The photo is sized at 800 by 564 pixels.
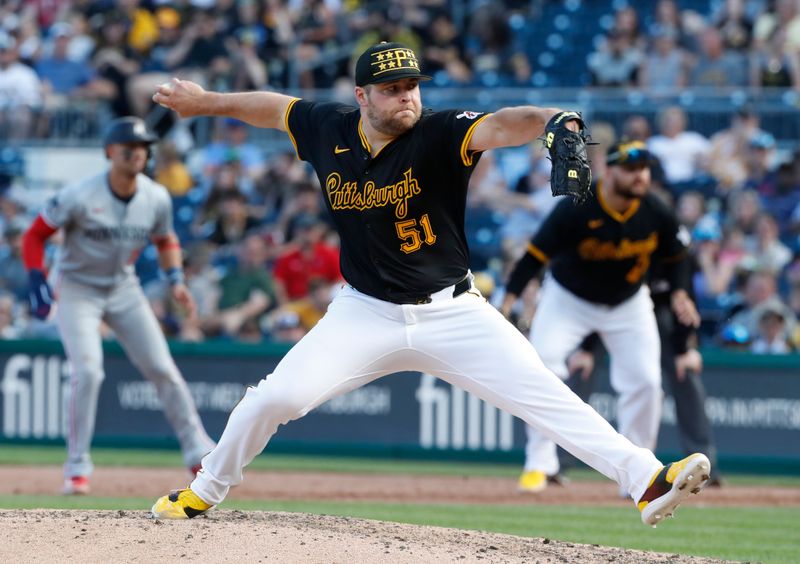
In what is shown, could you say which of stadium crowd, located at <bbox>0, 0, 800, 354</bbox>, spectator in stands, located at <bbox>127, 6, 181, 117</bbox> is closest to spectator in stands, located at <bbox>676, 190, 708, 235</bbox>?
stadium crowd, located at <bbox>0, 0, 800, 354</bbox>

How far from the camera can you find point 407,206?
6.34 m

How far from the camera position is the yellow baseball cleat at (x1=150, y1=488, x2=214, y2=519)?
6.60m

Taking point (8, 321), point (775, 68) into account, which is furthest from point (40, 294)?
point (775, 68)

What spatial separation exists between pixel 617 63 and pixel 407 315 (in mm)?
11547

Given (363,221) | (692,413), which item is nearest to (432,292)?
(363,221)

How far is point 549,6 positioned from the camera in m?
19.3

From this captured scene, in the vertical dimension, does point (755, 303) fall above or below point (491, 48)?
below

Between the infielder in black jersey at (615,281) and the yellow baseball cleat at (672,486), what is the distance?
12.4 feet

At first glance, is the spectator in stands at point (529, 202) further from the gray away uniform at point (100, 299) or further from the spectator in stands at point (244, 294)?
the gray away uniform at point (100, 299)

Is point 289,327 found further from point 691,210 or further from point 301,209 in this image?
point 691,210

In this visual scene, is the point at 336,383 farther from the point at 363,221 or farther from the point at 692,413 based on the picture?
the point at 692,413

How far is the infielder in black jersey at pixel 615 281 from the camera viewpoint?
9.91 metres

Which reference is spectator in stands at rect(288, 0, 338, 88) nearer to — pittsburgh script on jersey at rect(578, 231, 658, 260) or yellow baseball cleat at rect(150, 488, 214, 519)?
pittsburgh script on jersey at rect(578, 231, 658, 260)

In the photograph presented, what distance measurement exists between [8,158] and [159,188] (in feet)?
33.2
